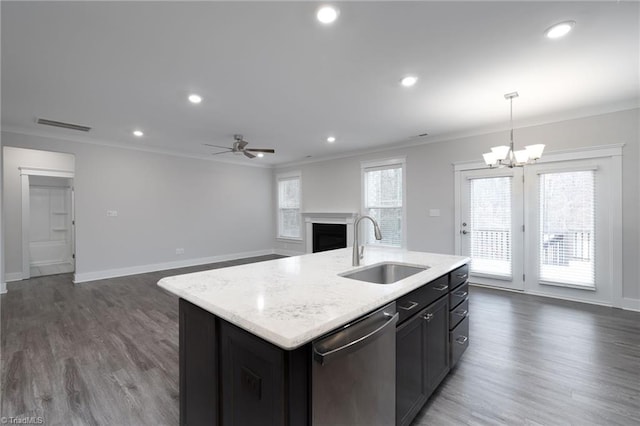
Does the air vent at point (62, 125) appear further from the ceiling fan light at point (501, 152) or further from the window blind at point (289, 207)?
the ceiling fan light at point (501, 152)

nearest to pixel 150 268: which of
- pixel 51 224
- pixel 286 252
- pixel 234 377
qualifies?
pixel 51 224

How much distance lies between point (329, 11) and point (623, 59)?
2.80 metres

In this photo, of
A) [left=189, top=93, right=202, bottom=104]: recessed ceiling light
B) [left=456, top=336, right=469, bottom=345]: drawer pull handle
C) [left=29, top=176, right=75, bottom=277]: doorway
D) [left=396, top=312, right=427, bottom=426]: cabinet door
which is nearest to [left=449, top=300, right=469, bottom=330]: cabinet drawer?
[left=456, top=336, right=469, bottom=345]: drawer pull handle

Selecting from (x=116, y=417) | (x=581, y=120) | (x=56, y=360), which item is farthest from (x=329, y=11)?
(x=581, y=120)

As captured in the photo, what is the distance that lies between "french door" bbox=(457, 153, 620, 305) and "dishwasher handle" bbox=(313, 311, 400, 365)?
4.06 m

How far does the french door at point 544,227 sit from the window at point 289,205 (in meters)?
4.24

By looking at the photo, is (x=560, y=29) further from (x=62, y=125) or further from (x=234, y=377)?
(x=62, y=125)

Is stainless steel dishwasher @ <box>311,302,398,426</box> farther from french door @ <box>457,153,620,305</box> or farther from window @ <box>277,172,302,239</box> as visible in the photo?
window @ <box>277,172,302,239</box>

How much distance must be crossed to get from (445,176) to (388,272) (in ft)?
11.3

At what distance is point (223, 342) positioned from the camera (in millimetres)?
1287

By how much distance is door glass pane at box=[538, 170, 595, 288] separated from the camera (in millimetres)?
3838

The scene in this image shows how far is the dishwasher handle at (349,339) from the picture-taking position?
105 cm

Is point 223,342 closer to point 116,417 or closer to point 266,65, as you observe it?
point 116,417

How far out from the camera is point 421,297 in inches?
68.3
